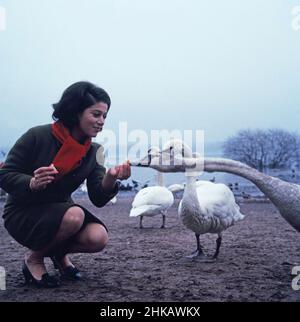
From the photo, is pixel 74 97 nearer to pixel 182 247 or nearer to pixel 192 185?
pixel 192 185

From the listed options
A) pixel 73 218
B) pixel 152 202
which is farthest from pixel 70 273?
pixel 152 202

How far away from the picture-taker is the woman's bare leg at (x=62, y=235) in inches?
65.1

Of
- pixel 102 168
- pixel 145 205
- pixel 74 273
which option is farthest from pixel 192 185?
pixel 145 205

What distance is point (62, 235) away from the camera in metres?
1.67

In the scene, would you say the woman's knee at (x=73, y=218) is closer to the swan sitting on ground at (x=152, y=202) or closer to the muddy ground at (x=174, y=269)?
the muddy ground at (x=174, y=269)

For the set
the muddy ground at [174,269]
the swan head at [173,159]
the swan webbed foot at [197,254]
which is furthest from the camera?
the swan webbed foot at [197,254]

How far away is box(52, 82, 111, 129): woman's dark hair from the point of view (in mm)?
1669

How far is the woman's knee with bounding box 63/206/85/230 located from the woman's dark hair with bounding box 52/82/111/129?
333mm

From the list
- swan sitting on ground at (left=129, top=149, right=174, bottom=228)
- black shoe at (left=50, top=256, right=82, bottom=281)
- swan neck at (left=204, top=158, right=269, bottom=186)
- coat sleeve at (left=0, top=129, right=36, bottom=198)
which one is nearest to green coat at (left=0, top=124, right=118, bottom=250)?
coat sleeve at (left=0, top=129, right=36, bottom=198)

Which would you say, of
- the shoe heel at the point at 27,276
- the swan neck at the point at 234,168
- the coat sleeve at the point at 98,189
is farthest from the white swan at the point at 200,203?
the shoe heel at the point at 27,276

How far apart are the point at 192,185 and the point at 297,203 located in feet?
1.96

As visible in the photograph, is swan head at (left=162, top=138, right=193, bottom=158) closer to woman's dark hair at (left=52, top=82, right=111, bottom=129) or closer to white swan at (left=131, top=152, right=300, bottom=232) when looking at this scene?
white swan at (left=131, top=152, right=300, bottom=232)

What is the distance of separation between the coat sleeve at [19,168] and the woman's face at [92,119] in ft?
0.62

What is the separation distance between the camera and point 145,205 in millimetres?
3797
